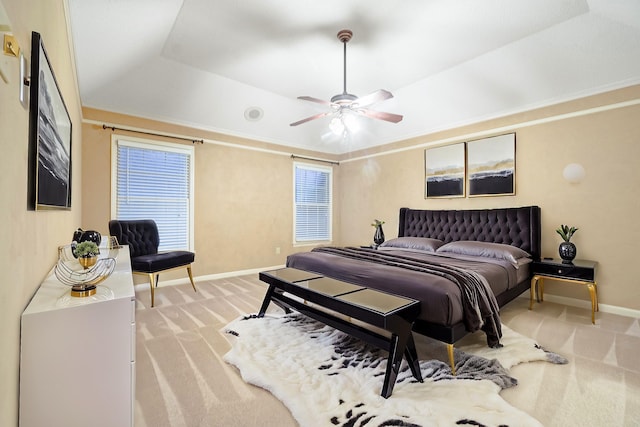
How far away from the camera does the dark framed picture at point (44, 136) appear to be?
1.22m

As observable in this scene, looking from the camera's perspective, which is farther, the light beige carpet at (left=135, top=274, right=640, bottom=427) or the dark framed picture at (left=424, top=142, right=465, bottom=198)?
the dark framed picture at (left=424, top=142, right=465, bottom=198)

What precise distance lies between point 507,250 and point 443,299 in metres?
1.91

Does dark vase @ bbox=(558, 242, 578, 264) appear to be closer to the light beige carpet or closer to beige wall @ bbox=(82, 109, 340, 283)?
the light beige carpet

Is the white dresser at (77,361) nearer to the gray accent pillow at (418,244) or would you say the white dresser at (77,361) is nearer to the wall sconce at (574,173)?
Result: the gray accent pillow at (418,244)

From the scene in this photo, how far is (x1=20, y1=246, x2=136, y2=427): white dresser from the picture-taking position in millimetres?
1138

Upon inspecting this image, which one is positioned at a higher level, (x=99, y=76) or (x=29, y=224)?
(x=99, y=76)

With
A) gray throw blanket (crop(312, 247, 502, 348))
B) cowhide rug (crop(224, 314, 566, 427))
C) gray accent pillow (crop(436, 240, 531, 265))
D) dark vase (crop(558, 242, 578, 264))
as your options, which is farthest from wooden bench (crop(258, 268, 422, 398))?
dark vase (crop(558, 242, 578, 264))

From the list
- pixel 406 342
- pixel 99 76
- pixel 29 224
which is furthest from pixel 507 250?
pixel 99 76

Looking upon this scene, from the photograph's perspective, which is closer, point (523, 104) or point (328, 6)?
point (328, 6)

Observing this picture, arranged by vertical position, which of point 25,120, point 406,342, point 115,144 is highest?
point 115,144

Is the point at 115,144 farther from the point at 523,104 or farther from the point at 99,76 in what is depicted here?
the point at 523,104

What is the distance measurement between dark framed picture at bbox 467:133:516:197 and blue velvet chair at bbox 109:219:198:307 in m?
4.30

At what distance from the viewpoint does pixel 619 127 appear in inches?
127

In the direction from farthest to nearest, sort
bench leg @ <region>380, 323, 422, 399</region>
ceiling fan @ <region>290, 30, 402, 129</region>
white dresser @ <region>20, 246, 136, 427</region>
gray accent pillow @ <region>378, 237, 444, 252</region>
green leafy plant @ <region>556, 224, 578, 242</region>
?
1. gray accent pillow @ <region>378, 237, 444, 252</region>
2. green leafy plant @ <region>556, 224, 578, 242</region>
3. ceiling fan @ <region>290, 30, 402, 129</region>
4. bench leg @ <region>380, 323, 422, 399</region>
5. white dresser @ <region>20, 246, 136, 427</region>
